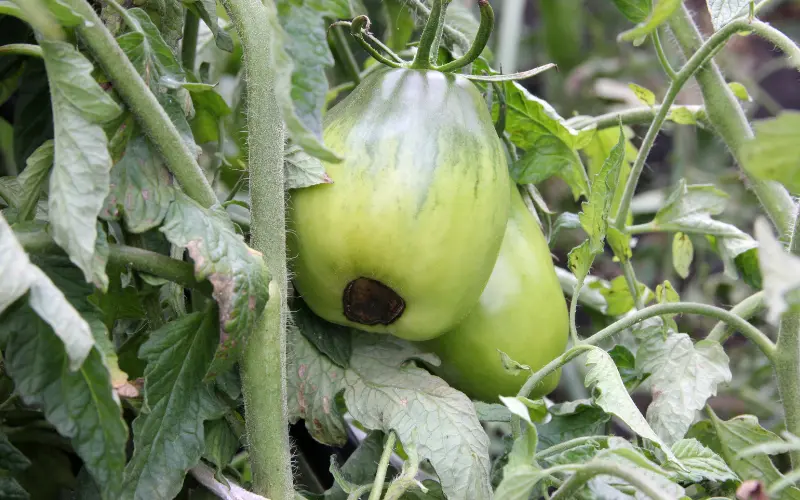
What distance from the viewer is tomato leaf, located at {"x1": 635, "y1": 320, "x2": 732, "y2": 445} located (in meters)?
0.59

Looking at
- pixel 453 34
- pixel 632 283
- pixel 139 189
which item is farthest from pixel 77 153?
pixel 632 283

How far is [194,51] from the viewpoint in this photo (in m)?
0.76

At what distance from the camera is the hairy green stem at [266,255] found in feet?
1.70

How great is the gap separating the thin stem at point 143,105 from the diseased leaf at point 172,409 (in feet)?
0.28

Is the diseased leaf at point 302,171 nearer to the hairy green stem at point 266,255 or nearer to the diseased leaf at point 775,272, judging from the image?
the hairy green stem at point 266,255

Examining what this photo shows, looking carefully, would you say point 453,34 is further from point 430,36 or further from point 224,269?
point 224,269

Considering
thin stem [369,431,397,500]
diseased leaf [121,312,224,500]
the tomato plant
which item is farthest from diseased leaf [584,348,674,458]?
diseased leaf [121,312,224,500]

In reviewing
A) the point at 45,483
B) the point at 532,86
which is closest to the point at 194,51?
the point at 45,483

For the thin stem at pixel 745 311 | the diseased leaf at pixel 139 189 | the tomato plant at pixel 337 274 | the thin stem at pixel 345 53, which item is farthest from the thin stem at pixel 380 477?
the thin stem at pixel 345 53

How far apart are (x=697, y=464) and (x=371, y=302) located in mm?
245

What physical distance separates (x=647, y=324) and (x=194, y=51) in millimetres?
472

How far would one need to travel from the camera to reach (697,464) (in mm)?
532

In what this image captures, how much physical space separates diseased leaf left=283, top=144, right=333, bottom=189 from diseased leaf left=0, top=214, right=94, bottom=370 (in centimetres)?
22

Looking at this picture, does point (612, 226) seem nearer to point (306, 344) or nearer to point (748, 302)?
point (748, 302)
